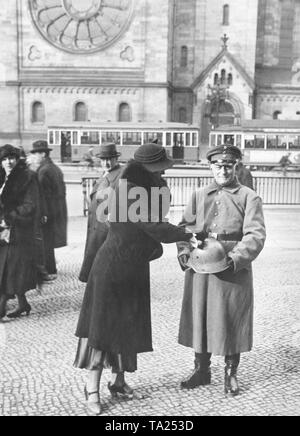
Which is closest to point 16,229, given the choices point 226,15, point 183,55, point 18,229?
point 18,229

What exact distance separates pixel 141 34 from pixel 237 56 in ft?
27.8

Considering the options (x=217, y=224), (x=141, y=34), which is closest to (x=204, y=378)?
(x=217, y=224)

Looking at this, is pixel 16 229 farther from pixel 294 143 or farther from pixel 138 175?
pixel 294 143

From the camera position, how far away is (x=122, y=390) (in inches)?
181

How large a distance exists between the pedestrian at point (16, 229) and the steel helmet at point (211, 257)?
9.92ft

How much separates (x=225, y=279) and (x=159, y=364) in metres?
1.34

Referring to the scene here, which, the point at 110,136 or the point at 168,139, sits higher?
the point at 110,136

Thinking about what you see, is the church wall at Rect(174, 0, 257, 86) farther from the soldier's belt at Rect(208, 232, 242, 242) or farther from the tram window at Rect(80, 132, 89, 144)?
the soldier's belt at Rect(208, 232, 242, 242)

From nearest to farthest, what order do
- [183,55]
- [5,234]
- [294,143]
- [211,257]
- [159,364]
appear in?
[211,257]
[159,364]
[5,234]
[294,143]
[183,55]

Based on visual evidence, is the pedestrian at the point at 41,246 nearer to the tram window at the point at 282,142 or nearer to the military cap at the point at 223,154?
the military cap at the point at 223,154

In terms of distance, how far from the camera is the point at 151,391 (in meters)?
4.74

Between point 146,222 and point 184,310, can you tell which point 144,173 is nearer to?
point 146,222

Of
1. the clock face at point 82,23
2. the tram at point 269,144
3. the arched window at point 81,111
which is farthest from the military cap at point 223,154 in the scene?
the clock face at point 82,23

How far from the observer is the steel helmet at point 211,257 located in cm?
443
